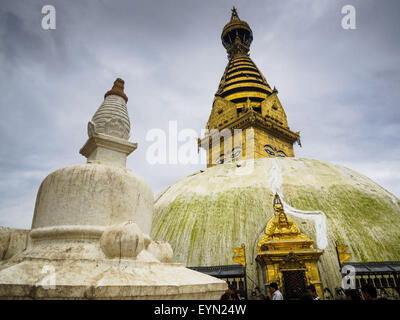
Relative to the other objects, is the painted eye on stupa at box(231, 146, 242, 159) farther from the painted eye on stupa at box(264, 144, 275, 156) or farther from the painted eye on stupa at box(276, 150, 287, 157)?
the painted eye on stupa at box(276, 150, 287, 157)

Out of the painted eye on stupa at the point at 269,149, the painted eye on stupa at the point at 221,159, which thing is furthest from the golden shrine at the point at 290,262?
the painted eye on stupa at the point at 221,159

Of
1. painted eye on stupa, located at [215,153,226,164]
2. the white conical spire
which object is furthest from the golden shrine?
painted eye on stupa, located at [215,153,226,164]

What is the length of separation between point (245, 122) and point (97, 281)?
60.7 feet

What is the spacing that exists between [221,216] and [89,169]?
26.2 ft

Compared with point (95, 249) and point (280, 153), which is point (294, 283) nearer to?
point (95, 249)

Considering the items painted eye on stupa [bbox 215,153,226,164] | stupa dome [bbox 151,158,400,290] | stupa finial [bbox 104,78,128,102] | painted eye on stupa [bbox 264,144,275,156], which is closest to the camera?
stupa finial [bbox 104,78,128,102]

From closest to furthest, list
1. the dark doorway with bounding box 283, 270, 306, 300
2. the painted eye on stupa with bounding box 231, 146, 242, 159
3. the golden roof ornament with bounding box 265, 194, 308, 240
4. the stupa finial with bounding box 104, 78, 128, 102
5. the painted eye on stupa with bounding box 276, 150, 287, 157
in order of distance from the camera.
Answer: the stupa finial with bounding box 104, 78, 128, 102 < the dark doorway with bounding box 283, 270, 306, 300 < the golden roof ornament with bounding box 265, 194, 308, 240 < the painted eye on stupa with bounding box 231, 146, 242, 159 < the painted eye on stupa with bounding box 276, 150, 287, 157

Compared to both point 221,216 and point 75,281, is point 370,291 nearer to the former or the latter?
point 75,281

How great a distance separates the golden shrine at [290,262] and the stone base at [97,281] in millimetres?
5713

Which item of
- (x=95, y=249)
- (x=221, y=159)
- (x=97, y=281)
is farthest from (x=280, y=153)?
(x=97, y=281)

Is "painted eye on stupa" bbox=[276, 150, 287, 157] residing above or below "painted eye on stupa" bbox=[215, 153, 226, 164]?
above

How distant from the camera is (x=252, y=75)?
81.1 feet

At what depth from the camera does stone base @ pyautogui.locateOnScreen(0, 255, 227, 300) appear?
73.7 inches
